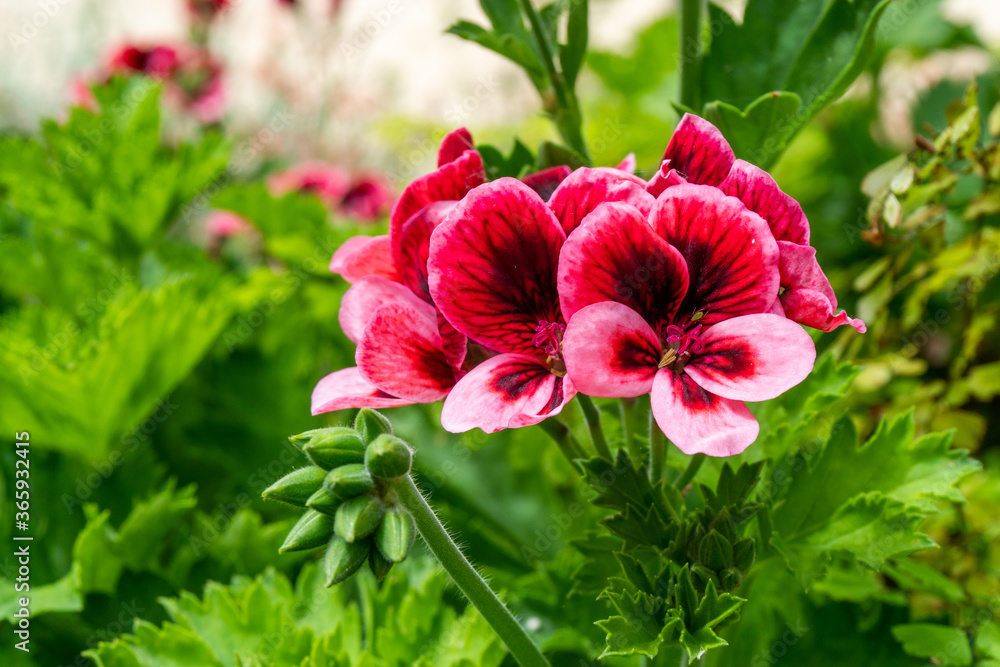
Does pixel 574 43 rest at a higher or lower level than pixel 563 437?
higher

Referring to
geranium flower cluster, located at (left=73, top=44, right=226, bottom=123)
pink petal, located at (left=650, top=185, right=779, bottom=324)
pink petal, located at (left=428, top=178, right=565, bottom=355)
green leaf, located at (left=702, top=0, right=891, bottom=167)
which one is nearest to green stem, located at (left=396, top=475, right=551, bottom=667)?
pink petal, located at (left=428, top=178, right=565, bottom=355)

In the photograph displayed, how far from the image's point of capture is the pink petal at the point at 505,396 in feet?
1.85

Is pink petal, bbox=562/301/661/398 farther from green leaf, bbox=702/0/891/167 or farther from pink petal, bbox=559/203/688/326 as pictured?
green leaf, bbox=702/0/891/167

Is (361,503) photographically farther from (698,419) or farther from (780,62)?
(780,62)

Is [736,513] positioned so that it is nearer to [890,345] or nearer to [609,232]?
[609,232]

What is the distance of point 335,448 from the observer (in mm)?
589

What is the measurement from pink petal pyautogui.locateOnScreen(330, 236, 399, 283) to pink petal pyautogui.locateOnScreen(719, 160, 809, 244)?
287mm

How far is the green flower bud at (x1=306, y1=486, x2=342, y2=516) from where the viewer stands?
0.58m

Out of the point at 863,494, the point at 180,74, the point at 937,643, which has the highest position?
the point at 180,74

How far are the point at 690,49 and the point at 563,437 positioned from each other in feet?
1.48

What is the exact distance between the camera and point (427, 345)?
66 cm

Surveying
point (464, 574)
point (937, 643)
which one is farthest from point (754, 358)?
point (937, 643)

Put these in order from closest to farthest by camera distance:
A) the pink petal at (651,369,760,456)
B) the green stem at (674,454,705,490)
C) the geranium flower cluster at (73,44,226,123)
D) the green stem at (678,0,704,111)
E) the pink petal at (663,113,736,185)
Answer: the pink petal at (651,369,760,456), the pink petal at (663,113,736,185), the green stem at (674,454,705,490), the green stem at (678,0,704,111), the geranium flower cluster at (73,44,226,123)

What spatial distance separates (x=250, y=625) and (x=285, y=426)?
64 cm
